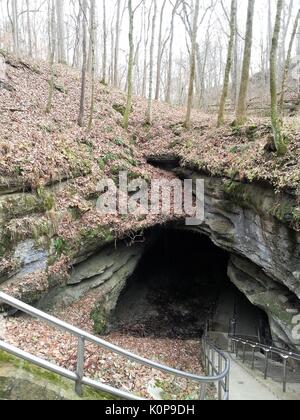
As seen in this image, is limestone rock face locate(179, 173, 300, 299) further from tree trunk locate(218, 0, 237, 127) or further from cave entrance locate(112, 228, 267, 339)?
tree trunk locate(218, 0, 237, 127)

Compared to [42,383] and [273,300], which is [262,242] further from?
[42,383]

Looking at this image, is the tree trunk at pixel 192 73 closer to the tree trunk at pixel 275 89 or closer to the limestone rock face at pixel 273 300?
the tree trunk at pixel 275 89

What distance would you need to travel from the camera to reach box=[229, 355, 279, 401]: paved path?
679cm

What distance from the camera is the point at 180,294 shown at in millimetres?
17328

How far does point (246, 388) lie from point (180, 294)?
9974 mm

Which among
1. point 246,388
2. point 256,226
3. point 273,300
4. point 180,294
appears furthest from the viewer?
point 180,294

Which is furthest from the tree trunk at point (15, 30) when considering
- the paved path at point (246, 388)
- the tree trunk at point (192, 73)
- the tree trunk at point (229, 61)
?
the paved path at point (246, 388)

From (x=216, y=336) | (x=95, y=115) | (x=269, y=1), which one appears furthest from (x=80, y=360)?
(x=269, y=1)

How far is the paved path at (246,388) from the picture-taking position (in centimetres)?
679

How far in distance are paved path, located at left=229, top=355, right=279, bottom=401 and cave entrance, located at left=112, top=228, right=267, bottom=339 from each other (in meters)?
5.48

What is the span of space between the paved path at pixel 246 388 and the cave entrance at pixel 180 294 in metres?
5.48

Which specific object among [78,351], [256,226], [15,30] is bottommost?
[256,226]

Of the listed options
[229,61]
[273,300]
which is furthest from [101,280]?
[229,61]

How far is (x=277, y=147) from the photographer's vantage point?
1008 centimetres
